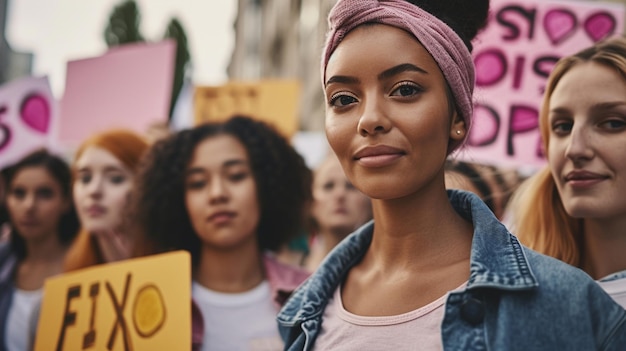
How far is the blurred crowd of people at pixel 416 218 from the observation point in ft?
4.82

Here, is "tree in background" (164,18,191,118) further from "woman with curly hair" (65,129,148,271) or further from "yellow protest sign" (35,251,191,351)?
"yellow protest sign" (35,251,191,351)

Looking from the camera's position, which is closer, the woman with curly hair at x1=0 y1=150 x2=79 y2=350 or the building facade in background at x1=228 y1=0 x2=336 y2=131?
the woman with curly hair at x1=0 y1=150 x2=79 y2=350

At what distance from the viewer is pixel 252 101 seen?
14.6 ft

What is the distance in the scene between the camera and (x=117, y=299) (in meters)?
2.50

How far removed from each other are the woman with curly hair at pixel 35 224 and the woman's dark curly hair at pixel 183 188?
88cm

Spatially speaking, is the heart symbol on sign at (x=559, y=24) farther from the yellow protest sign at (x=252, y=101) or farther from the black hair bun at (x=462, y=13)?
the yellow protest sign at (x=252, y=101)

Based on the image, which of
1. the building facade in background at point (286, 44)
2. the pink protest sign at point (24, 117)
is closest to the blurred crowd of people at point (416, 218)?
the pink protest sign at point (24, 117)

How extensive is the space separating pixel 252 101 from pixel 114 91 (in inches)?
34.0

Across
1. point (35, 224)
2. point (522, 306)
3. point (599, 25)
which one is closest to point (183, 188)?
point (35, 224)

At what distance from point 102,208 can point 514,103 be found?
6.70 ft

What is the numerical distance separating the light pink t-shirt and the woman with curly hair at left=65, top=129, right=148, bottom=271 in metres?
1.89

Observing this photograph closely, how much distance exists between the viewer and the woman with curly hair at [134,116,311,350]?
2.63 m

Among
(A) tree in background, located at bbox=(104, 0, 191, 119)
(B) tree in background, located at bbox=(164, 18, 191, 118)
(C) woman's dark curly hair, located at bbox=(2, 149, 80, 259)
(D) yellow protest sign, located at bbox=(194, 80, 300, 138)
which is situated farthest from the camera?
(A) tree in background, located at bbox=(104, 0, 191, 119)

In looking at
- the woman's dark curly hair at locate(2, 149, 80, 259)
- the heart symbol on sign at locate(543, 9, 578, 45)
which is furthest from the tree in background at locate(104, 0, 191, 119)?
the heart symbol on sign at locate(543, 9, 578, 45)
